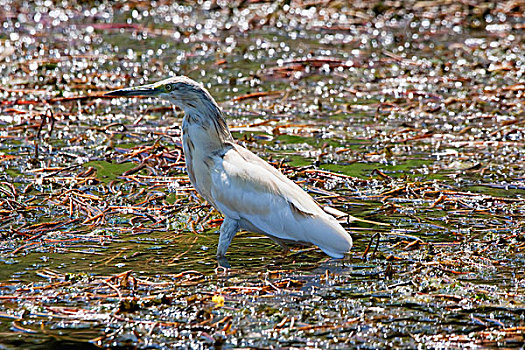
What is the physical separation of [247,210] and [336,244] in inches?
26.7

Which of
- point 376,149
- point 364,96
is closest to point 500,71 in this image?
point 364,96

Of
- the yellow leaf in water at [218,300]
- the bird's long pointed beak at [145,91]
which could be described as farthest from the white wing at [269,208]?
the yellow leaf in water at [218,300]

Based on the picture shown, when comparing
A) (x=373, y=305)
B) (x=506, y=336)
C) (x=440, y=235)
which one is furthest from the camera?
(x=440, y=235)

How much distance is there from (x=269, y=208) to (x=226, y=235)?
364 millimetres

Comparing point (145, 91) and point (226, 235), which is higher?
point (145, 91)

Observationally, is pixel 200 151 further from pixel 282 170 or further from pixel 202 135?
pixel 282 170

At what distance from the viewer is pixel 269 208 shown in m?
6.02

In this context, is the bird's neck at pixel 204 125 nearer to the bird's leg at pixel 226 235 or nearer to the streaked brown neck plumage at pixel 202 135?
the streaked brown neck plumage at pixel 202 135

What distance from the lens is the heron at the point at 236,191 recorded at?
19.6 feet

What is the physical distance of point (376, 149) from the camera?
8.84 m

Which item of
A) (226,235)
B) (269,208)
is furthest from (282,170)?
(226,235)

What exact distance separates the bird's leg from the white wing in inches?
2.0

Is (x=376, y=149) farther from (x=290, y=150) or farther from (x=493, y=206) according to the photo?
(x=493, y=206)

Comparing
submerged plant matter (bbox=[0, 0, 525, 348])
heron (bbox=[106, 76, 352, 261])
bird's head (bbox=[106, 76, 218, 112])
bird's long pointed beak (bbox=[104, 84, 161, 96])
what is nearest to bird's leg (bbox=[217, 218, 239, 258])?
heron (bbox=[106, 76, 352, 261])
